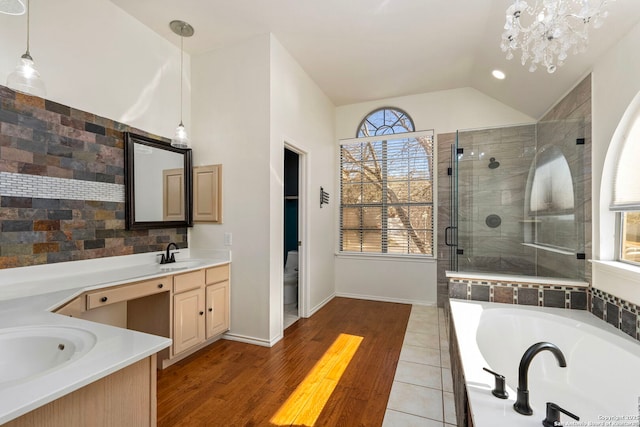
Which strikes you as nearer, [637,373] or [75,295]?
[637,373]

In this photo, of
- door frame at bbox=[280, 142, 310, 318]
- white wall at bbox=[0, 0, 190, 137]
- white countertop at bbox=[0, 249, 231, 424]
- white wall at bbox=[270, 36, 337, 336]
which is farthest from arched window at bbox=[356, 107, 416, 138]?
white countertop at bbox=[0, 249, 231, 424]

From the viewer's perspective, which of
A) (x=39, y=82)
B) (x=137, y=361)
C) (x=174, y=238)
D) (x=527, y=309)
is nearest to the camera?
(x=137, y=361)

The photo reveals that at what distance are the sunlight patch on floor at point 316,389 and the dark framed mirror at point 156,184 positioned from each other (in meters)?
1.93

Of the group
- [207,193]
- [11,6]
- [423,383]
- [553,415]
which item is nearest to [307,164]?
[207,193]

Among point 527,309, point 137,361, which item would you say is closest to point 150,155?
point 137,361

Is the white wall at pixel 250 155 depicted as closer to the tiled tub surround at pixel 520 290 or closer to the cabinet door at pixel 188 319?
the cabinet door at pixel 188 319

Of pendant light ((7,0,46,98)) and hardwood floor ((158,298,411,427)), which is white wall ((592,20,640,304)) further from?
pendant light ((7,0,46,98))

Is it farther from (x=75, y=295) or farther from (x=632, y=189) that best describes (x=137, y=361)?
(x=632, y=189)

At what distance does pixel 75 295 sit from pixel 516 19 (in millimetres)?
2891

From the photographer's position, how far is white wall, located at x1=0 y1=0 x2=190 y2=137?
6.56 feet

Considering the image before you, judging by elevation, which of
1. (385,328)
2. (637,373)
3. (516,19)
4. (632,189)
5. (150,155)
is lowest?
(385,328)

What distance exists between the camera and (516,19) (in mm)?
1479

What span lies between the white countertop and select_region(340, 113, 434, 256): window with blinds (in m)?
2.27

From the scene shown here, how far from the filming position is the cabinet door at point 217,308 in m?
2.71
